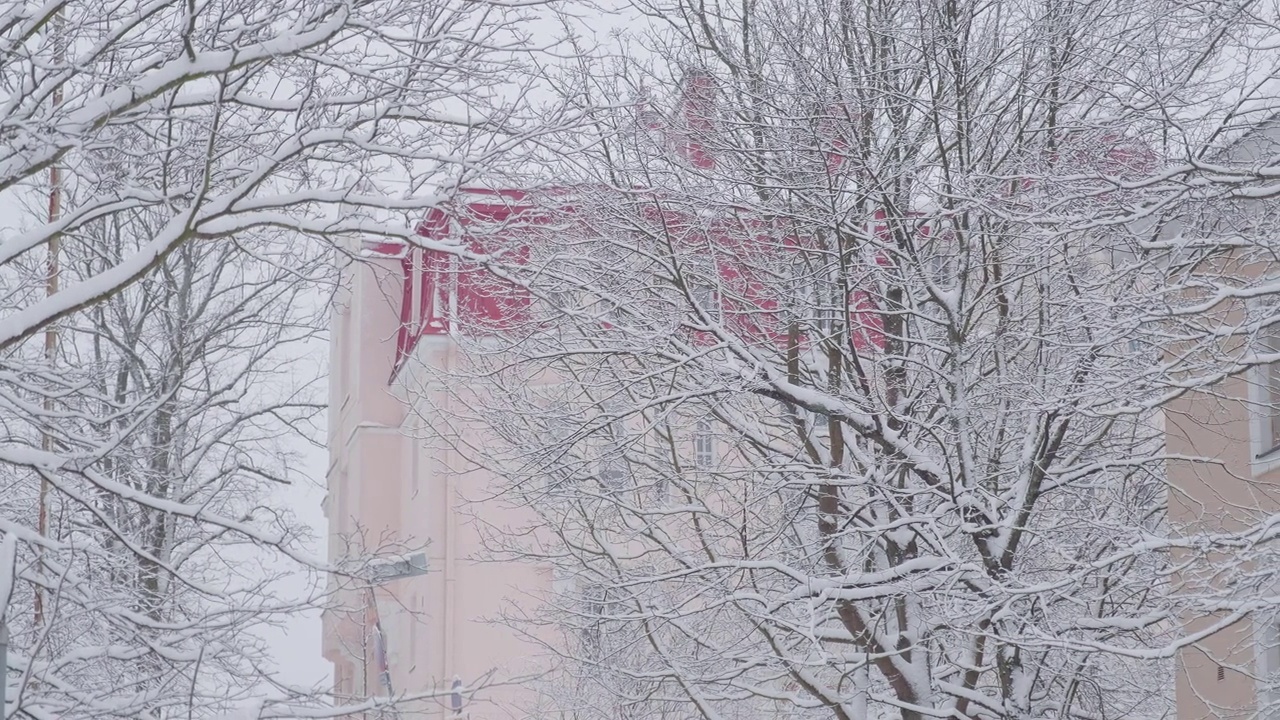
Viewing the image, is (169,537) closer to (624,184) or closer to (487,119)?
(624,184)

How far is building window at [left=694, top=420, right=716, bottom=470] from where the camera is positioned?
14.3 meters

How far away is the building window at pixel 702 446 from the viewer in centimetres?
1431

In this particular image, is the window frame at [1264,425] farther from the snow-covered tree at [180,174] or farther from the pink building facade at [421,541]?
the pink building facade at [421,541]

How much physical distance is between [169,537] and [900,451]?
20.1ft

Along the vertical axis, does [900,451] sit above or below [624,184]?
below

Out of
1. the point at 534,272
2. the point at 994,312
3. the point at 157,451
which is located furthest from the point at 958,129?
the point at 157,451

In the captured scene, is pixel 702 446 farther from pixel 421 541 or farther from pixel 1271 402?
pixel 1271 402

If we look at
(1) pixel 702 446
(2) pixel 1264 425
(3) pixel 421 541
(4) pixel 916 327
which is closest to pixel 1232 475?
(2) pixel 1264 425

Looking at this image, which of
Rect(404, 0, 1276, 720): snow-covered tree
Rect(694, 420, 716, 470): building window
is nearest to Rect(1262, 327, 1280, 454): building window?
Rect(404, 0, 1276, 720): snow-covered tree

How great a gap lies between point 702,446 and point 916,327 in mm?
8962

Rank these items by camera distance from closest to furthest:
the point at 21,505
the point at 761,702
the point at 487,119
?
1. the point at 487,119
2. the point at 21,505
3. the point at 761,702

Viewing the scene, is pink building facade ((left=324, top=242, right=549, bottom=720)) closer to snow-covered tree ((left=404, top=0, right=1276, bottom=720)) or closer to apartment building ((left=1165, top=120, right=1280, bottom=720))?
snow-covered tree ((left=404, top=0, right=1276, bottom=720))

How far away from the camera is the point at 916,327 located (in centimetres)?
1295

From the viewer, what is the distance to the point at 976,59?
12445 millimetres
